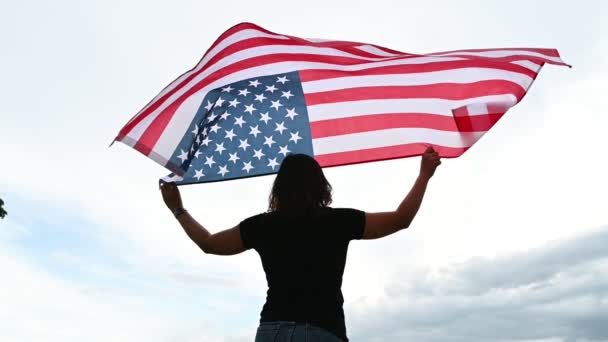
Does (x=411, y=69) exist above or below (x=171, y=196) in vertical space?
above

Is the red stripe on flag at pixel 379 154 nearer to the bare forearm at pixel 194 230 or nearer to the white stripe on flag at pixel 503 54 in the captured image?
the white stripe on flag at pixel 503 54

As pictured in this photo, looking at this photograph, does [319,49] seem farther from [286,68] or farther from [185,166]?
[185,166]

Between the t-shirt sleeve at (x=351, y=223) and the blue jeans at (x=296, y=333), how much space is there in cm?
57

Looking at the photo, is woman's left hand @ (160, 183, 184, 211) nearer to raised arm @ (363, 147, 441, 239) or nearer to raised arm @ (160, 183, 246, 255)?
raised arm @ (160, 183, 246, 255)

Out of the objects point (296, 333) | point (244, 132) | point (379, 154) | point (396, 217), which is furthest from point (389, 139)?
point (296, 333)

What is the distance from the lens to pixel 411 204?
4414mm

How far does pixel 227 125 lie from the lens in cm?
682

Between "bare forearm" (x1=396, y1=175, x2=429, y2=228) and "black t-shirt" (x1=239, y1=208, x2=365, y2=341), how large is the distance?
0.26 meters

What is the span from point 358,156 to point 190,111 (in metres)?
1.71

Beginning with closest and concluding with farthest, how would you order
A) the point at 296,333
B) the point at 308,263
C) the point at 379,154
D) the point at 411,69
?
the point at 296,333
the point at 308,263
the point at 379,154
the point at 411,69

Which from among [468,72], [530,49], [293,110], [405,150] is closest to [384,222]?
[405,150]

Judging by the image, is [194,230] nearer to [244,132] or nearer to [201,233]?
[201,233]

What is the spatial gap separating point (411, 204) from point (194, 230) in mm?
1484

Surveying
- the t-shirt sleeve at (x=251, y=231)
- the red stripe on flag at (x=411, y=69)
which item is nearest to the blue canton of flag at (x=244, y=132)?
the red stripe on flag at (x=411, y=69)
